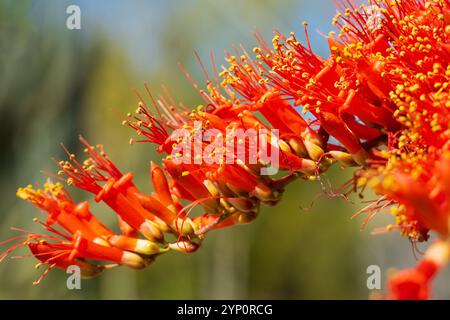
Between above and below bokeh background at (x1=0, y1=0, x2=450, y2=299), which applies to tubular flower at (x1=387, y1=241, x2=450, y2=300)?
below

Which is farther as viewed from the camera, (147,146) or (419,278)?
(147,146)

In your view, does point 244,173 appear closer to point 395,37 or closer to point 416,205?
point 395,37

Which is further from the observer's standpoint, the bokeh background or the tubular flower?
the bokeh background

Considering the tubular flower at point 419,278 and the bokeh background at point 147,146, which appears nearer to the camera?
the tubular flower at point 419,278

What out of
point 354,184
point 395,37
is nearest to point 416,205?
point 354,184

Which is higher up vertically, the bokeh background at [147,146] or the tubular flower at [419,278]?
the bokeh background at [147,146]

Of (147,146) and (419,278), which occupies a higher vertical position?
(147,146)

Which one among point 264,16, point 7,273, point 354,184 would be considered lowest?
point 354,184
